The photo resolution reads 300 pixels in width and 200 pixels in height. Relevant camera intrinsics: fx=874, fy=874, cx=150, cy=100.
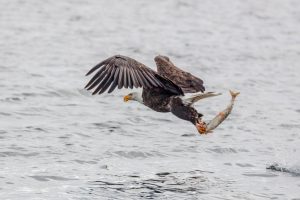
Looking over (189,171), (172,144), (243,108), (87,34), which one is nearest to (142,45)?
(87,34)

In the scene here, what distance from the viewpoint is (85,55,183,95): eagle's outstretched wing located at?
941 cm

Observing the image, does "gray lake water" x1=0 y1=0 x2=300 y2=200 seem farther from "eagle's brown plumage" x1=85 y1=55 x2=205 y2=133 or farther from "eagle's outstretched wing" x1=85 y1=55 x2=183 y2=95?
"eagle's outstretched wing" x1=85 y1=55 x2=183 y2=95

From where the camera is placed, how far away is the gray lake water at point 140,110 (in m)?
9.82

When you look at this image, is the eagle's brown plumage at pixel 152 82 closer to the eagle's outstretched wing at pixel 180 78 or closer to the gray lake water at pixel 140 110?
the eagle's outstretched wing at pixel 180 78

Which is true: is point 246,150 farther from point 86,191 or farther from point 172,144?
point 86,191

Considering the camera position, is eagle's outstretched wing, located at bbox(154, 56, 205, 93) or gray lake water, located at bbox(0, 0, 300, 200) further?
eagle's outstretched wing, located at bbox(154, 56, 205, 93)

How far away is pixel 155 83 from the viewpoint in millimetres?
9531

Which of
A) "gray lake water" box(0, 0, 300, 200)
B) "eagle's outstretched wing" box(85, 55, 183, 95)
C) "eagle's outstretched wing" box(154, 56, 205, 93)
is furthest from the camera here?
"eagle's outstretched wing" box(154, 56, 205, 93)

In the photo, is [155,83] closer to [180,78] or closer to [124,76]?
[124,76]

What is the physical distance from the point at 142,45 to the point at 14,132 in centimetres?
790

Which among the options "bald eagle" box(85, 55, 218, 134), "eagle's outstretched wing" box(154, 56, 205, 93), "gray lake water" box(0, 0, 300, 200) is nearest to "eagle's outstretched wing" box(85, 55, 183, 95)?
"bald eagle" box(85, 55, 218, 134)

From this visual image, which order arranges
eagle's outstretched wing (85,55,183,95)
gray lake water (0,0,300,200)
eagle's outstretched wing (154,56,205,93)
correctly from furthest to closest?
eagle's outstretched wing (154,56,205,93)
gray lake water (0,0,300,200)
eagle's outstretched wing (85,55,183,95)

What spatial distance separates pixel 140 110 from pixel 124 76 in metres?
4.40

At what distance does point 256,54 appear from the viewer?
63.2 ft
